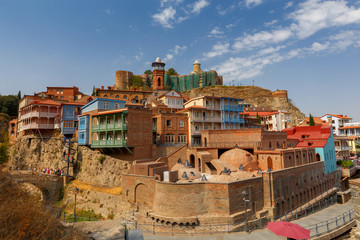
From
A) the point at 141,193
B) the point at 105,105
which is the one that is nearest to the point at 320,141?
the point at 141,193

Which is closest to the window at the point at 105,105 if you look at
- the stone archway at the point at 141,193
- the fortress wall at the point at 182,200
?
the stone archway at the point at 141,193

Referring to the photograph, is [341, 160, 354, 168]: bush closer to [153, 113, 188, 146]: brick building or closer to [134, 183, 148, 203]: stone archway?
[153, 113, 188, 146]: brick building

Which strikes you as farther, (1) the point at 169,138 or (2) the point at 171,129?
(2) the point at 171,129

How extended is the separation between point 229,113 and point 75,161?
3077 centimetres

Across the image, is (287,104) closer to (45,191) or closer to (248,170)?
(248,170)

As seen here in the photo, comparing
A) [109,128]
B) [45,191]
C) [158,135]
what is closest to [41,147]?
[45,191]

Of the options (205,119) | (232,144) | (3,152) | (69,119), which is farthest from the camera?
(3,152)

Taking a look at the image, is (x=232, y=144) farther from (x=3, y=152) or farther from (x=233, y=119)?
(x=3, y=152)

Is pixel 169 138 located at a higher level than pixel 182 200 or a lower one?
higher

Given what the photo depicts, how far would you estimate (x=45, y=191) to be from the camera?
114 feet

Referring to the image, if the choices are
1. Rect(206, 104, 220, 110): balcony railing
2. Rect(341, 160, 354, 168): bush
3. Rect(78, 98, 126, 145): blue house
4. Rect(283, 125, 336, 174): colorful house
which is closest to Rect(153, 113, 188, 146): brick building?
Rect(206, 104, 220, 110): balcony railing

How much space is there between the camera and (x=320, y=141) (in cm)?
3897

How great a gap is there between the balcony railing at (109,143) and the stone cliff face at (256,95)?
53600mm

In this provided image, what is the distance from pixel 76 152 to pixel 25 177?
298 inches
